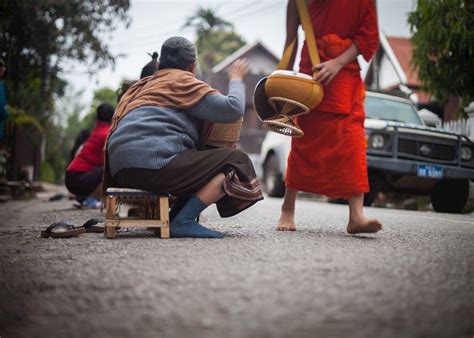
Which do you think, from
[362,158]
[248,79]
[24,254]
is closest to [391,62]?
[248,79]

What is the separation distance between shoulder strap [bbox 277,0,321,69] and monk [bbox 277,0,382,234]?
0.24ft

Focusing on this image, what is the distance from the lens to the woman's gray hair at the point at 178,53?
4.04 metres

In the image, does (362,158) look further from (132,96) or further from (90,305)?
(90,305)

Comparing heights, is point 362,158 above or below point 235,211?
above

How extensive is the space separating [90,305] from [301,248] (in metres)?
1.47

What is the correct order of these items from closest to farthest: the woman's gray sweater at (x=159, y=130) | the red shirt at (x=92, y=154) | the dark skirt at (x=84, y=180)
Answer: the woman's gray sweater at (x=159, y=130) → the dark skirt at (x=84, y=180) → the red shirt at (x=92, y=154)

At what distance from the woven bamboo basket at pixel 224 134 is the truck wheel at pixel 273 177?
762cm

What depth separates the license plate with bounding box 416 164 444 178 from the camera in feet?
28.6

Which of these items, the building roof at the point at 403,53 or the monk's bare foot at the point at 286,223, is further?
the building roof at the point at 403,53

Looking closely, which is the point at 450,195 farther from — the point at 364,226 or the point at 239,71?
the point at 239,71

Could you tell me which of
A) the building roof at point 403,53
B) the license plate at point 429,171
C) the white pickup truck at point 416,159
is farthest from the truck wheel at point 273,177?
the building roof at point 403,53

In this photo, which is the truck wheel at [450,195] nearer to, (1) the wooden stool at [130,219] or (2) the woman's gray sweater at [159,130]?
(2) the woman's gray sweater at [159,130]

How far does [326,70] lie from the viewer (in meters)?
4.16

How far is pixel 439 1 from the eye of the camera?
400 inches
